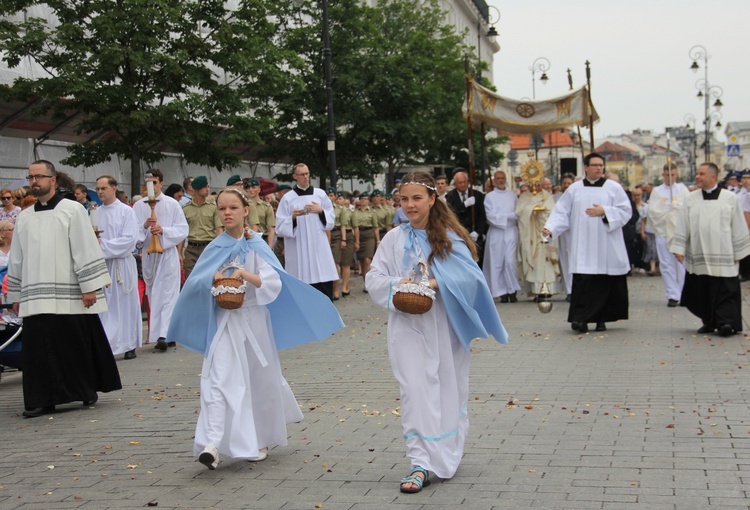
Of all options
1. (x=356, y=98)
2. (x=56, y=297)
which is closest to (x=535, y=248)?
(x=56, y=297)

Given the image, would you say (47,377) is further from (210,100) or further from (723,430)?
(210,100)

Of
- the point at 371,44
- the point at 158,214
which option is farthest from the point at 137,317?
the point at 371,44

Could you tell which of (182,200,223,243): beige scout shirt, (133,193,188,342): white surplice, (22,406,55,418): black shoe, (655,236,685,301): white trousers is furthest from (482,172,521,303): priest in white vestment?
(22,406,55,418): black shoe

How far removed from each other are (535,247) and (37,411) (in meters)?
11.1

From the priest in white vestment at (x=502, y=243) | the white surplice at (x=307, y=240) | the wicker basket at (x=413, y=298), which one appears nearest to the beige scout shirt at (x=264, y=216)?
the white surplice at (x=307, y=240)

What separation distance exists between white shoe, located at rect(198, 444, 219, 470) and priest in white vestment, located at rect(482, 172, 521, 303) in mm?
12633

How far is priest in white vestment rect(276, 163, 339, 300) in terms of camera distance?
1669 centimetres

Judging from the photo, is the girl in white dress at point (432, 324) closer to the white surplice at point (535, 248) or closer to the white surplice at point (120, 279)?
the white surplice at point (120, 279)

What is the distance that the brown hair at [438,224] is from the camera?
6344 mm

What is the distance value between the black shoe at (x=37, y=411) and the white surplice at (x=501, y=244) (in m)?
10.6

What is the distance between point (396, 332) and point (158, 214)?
7.54 m

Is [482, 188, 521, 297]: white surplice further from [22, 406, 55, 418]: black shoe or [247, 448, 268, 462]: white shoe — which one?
[247, 448, 268, 462]: white shoe

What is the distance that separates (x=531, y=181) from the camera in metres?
18.7

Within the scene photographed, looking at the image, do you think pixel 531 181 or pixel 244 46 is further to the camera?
pixel 244 46
